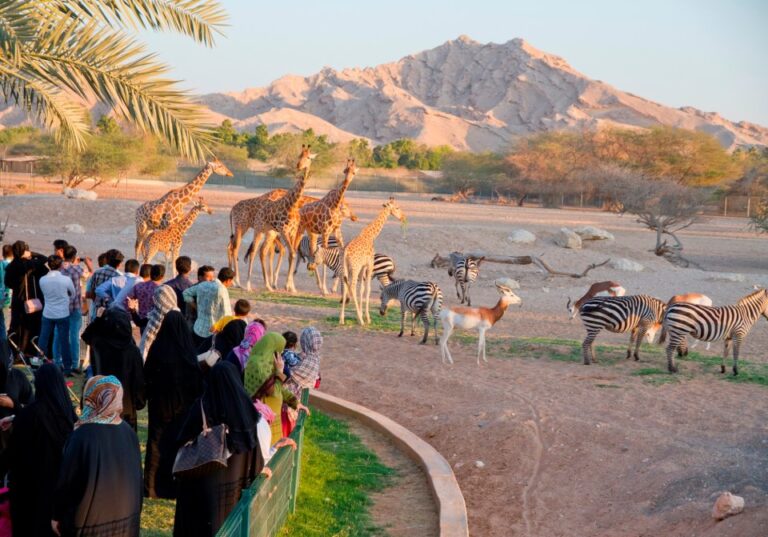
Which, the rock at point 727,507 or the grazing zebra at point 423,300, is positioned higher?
the grazing zebra at point 423,300

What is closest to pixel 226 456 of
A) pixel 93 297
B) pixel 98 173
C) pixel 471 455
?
pixel 471 455

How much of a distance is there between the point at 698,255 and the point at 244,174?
41639 millimetres

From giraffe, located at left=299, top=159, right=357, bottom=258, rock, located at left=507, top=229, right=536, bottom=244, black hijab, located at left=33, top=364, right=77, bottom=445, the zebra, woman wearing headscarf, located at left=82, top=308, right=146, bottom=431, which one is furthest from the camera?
rock, located at left=507, top=229, right=536, bottom=244

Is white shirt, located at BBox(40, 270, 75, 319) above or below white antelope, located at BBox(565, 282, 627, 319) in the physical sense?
above

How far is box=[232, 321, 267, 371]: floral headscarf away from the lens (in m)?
7.25

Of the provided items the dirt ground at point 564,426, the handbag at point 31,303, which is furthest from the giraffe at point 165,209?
the handbag at point 31,303

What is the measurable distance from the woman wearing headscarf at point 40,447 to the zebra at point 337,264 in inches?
515

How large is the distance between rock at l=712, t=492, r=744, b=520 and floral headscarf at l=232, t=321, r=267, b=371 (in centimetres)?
372

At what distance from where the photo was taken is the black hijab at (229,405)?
5664 mm

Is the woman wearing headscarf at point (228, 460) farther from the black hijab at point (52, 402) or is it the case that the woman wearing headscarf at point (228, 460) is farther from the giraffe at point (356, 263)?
the giraffe at point (356, 263)

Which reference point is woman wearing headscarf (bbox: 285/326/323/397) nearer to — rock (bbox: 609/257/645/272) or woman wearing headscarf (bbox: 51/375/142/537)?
woman wearing headscarf (bbox: 51/375/142/537)

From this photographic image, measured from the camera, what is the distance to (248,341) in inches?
290

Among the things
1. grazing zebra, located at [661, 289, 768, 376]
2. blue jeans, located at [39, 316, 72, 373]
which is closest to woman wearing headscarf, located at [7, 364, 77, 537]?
blue jeans, located at [39, 316, 72, 373]

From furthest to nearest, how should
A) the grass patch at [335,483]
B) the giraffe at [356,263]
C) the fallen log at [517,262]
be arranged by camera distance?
the fallen log at [517,262] → the giraffe at [356,263] → the grass patch at [335,483]
